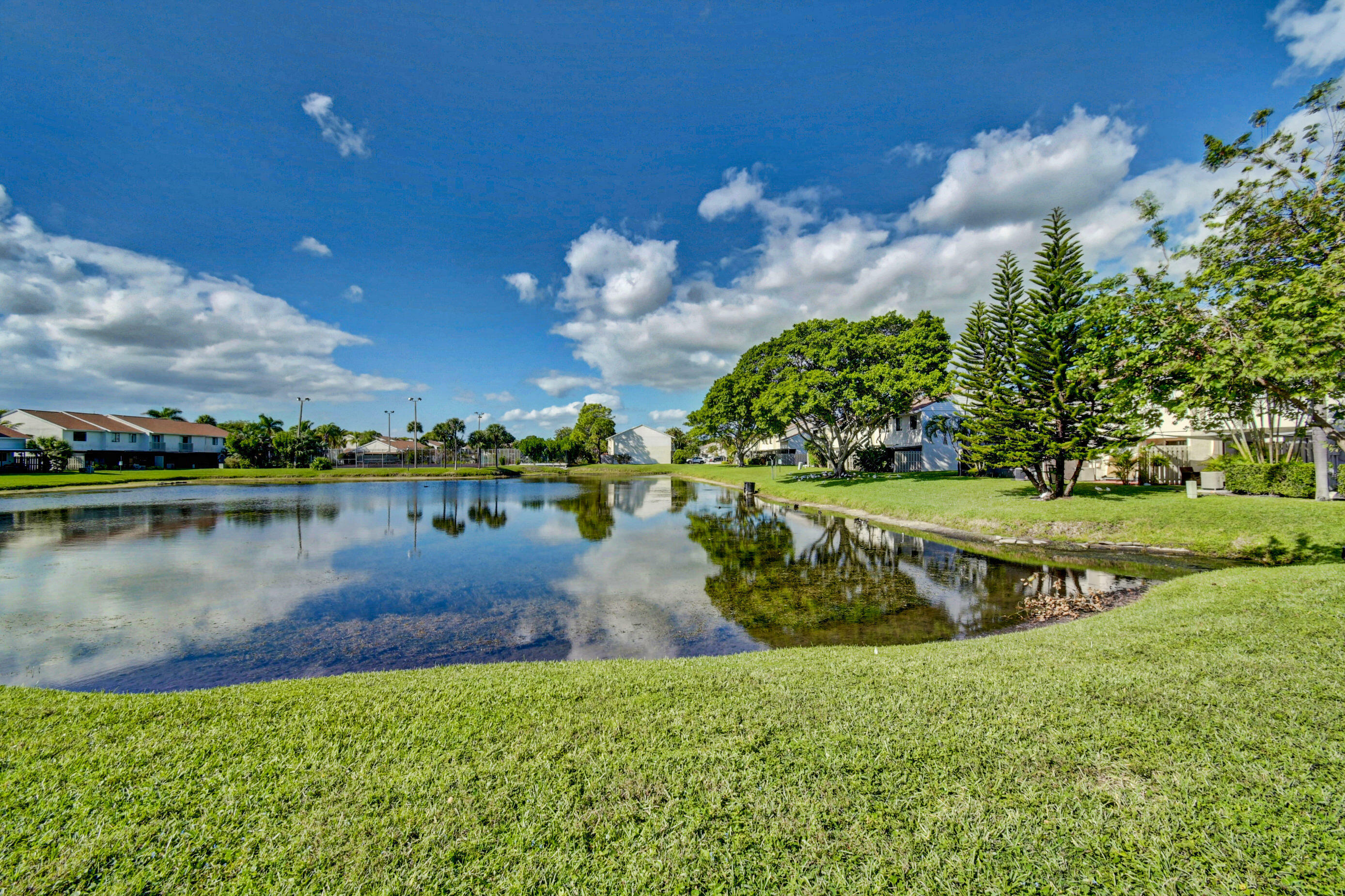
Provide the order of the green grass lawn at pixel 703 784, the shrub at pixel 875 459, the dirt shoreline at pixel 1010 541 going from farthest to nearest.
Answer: the shrub at pixel 875 459
the dirt shoreline at pixel 1010 541
the green grass lawn at pixel 703 784

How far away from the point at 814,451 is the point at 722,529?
96.9 ft

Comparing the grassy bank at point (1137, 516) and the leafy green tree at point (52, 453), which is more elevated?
the leafy green tree at point (52, 453)

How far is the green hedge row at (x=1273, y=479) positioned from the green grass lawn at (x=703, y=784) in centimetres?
1711

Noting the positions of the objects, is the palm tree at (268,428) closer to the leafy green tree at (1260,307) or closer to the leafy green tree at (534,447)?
the leafy green tree at (534,447)

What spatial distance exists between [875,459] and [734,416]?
12.6 metres

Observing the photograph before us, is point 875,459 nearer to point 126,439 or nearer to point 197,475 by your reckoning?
point 197,475

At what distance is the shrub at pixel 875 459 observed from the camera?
36.2 metres

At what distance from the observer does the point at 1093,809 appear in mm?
2721

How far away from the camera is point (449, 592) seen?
10.4 metres

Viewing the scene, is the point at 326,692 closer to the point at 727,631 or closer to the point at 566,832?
the point at 566,832

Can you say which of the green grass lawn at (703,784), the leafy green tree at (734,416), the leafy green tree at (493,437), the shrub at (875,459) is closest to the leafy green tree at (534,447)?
the leafy green tree at (493,437)

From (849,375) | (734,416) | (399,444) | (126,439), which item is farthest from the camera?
(399,444)

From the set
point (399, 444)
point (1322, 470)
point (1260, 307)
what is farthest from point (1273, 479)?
point (399, 444)

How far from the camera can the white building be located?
286 feet
